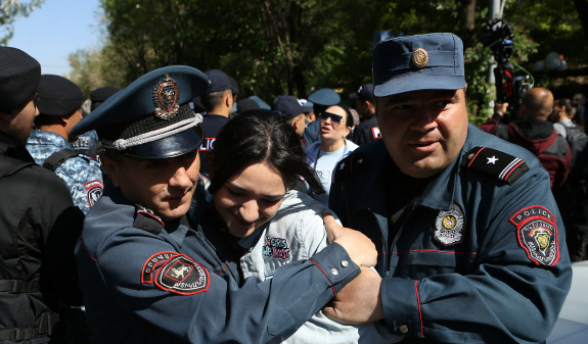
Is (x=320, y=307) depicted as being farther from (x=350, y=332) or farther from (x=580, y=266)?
(x=580, y=266)

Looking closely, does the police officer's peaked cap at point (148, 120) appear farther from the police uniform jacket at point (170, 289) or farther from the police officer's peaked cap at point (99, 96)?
the police officer's peaked cap at point (99, 96)

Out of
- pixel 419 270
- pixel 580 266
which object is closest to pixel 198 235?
pixel 419 270

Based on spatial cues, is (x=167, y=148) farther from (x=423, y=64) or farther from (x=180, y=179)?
(x=423, y=64)

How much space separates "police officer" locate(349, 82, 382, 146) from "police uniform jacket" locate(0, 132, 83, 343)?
3.99 meters

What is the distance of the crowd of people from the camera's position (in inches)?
54.8

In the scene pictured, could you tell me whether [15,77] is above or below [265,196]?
above

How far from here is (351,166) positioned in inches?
79.7

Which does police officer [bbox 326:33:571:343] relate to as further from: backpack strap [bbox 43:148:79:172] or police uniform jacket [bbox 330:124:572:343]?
backpack strap [bbox 43:148:79:172]

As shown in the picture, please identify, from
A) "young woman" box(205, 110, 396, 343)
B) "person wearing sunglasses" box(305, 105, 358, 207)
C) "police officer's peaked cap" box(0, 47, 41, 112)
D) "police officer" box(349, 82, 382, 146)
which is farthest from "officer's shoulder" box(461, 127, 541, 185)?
"police officer" box(349, 82, 382, 146)

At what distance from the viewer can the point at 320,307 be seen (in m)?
1.49

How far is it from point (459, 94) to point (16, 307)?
197 centimetres

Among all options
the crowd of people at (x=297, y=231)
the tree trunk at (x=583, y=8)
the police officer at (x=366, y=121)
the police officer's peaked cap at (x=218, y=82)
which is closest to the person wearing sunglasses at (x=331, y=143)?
the police officer at (x=366, y=121)

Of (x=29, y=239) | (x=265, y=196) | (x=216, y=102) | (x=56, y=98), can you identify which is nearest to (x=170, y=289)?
(x=265, y=196)

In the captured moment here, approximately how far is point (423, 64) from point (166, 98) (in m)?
0.88
